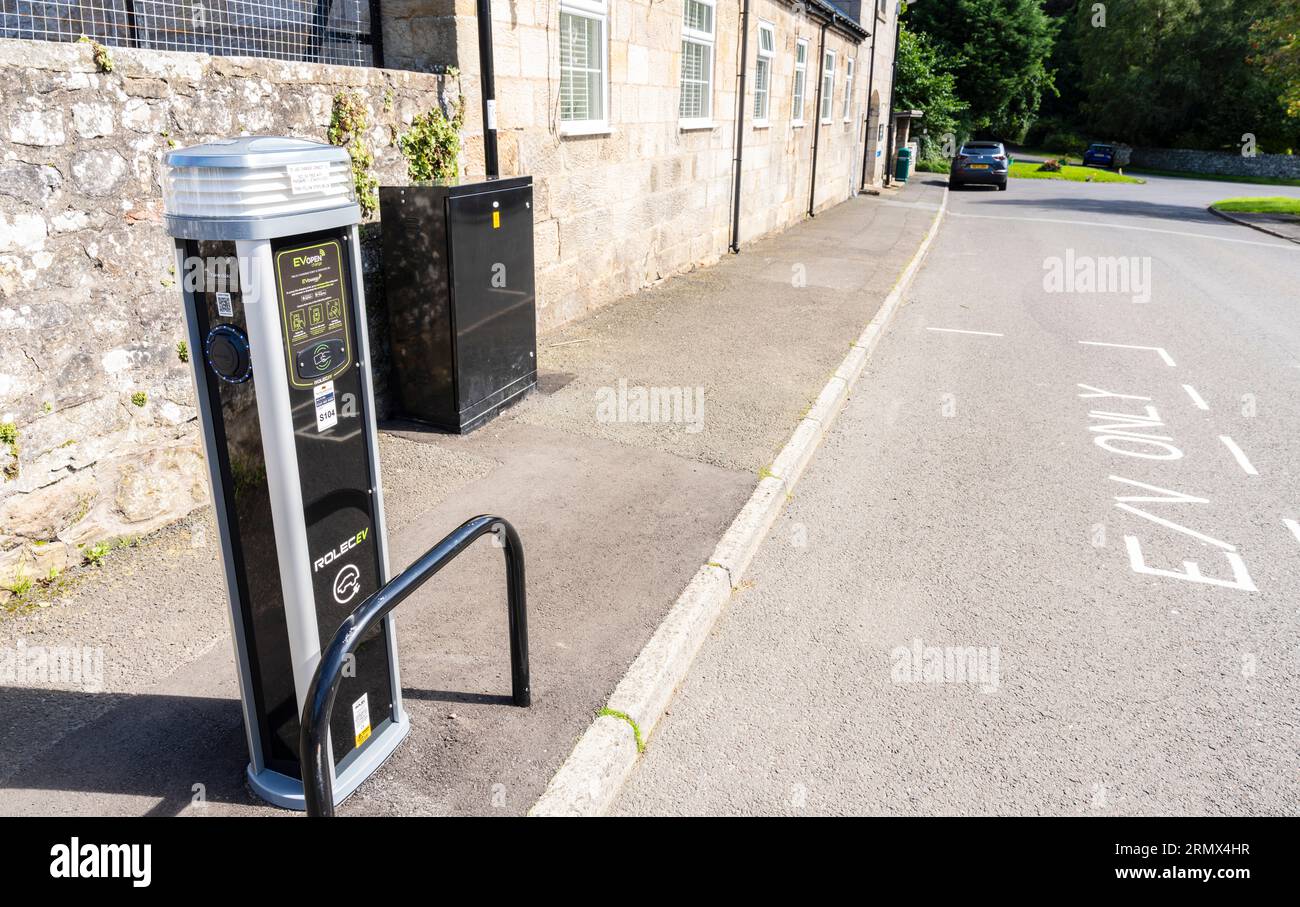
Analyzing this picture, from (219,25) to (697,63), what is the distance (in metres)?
8.26

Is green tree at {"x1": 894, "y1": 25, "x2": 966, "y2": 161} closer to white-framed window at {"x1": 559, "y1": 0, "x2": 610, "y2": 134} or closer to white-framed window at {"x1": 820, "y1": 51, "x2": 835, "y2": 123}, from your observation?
white-framed window at {"x1": 820, "y1": 51, "x2": 835, "y2": 123}

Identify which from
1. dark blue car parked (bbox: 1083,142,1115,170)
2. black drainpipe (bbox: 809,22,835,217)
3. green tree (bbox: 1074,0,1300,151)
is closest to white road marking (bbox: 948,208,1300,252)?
black drainpipe (bbox: 809,22,835,217)

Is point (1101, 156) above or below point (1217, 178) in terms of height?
above

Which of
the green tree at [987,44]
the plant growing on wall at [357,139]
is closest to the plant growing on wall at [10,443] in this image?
the plant growing on wall at [357,139]

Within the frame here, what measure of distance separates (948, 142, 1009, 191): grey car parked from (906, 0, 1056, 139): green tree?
595 inches

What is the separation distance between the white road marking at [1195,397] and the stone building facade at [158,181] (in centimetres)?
599

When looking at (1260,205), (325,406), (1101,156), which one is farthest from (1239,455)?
(1101,156)

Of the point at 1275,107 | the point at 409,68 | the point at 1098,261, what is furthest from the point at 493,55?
the point at 1275,107

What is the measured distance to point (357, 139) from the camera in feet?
18.6

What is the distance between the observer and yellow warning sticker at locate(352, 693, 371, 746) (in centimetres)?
293

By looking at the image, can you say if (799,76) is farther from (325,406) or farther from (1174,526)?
(325,406)

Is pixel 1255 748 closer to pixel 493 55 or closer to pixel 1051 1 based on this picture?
pixel 493 55

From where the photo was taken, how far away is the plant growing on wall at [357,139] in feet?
17.9

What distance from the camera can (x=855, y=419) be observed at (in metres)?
7.46
